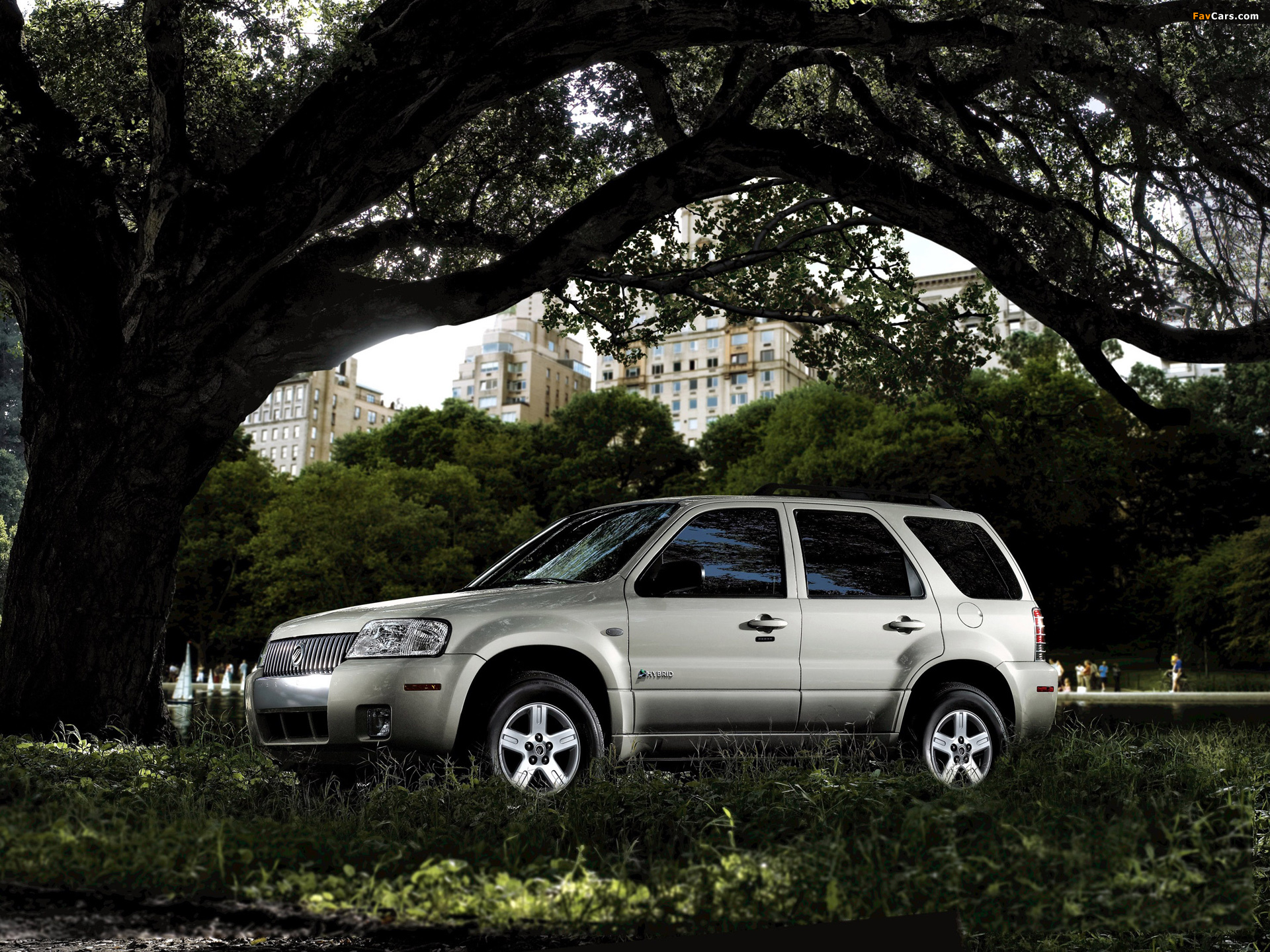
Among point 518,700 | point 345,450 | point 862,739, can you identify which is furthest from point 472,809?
point 345,450

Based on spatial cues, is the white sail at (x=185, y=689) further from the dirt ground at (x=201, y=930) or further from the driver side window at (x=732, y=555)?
the dirt ground at (x=201, y=930)

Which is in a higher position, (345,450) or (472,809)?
(345,450)

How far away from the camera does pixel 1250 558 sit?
4362 centimetres

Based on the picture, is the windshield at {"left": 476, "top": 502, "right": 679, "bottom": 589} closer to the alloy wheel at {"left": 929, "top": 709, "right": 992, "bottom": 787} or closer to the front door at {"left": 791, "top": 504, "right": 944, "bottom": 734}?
the front door at {"left": 791, "top": 504, "right": 944, "bottom": 734}

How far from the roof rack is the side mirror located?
4.78ft

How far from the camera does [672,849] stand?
15.0ft

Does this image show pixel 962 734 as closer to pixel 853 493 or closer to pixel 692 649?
pixel 853 493

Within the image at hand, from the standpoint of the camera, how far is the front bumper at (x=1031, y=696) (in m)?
8.59

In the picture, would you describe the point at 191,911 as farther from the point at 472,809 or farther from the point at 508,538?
the point at 508,538

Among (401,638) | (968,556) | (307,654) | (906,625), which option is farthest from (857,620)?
(307,654)

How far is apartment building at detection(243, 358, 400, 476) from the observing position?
491ft

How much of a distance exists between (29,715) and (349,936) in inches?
252

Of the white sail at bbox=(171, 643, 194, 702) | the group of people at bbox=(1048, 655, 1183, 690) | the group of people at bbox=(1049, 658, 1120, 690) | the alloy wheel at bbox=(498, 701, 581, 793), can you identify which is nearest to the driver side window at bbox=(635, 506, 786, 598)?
the alloy wheel at bbox=(498, 701, 581, 793)

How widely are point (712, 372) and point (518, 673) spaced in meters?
119
